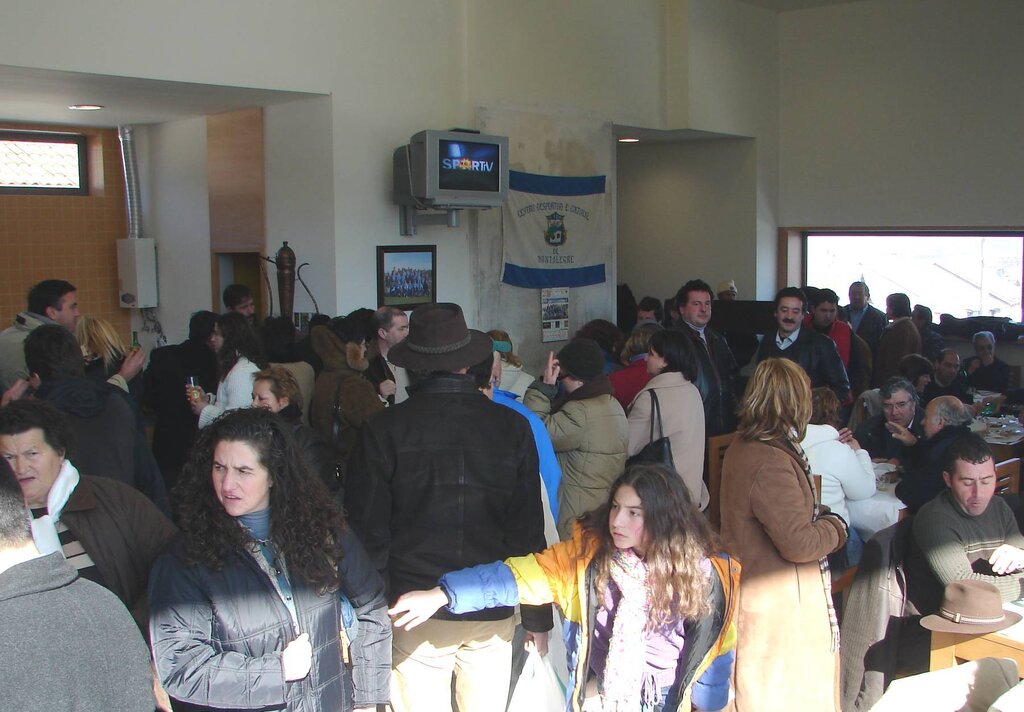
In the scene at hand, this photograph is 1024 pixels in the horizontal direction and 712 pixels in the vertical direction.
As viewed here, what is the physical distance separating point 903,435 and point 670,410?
1247mm

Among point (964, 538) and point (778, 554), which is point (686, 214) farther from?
point (778, 554)

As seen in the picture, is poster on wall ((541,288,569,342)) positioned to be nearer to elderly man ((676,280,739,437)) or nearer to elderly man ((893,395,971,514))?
elderly man ((676,280,739,437))

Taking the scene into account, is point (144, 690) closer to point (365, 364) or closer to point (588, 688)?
point (588, 688)

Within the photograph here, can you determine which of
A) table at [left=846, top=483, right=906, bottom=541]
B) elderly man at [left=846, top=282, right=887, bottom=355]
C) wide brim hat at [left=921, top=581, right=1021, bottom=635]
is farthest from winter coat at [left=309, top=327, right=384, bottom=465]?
elderly man at [left=846, top=282, right=887, bottom=355]

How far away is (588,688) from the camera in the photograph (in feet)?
9.84

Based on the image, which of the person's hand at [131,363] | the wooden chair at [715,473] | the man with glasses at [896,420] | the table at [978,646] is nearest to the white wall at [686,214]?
the man with glasses at [896,420]

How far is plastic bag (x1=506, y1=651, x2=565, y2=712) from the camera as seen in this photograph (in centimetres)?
326

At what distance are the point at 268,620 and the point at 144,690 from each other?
425 millimetres

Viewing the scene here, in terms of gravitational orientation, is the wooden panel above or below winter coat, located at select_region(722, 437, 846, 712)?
above

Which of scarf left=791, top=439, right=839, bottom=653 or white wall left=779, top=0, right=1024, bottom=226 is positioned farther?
white wall left=779, top=0, right=1024, bottom=226

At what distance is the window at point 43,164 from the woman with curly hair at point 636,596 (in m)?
7.06

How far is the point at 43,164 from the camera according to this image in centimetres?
870

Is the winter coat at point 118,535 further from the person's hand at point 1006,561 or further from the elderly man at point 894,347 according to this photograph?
the elderly man at point 894,347

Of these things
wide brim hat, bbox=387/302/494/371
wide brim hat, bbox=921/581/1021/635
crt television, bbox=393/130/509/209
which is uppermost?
crt television, bbox=393/130/509/209
